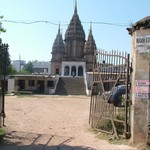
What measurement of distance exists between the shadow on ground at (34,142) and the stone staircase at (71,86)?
3510 cm

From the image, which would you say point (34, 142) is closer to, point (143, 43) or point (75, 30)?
point (143, 43)

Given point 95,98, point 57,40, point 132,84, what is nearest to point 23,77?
point 57,40

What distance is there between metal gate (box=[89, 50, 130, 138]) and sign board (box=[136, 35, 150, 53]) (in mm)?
863

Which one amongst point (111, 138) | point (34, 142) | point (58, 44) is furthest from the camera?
point (58, 44)

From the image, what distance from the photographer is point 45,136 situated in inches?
432

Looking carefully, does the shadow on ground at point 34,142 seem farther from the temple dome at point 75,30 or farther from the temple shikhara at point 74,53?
the temple dome at point 75,30

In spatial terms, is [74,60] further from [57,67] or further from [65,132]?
[65,132]

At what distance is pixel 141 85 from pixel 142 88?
0.09 meters

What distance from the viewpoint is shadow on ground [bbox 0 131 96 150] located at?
902cm

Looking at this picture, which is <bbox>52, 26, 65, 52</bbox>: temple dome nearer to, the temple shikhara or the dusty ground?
the temple shikhara

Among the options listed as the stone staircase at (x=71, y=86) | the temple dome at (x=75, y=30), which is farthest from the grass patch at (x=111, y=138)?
the temple dome at (x=75, y=30)

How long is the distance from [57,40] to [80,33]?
21.2 feet

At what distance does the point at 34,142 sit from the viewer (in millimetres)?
9852

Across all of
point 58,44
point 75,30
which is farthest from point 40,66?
point 75,30
